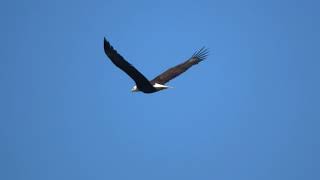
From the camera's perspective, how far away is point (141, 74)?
75.1ft

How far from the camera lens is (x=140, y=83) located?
78.9 feet

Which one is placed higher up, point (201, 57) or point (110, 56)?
point (201, 57)

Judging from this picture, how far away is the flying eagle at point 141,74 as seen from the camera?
22.1 meters

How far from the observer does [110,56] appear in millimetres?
22312

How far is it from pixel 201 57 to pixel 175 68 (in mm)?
1393

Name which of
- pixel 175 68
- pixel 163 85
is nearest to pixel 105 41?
pixel 163 85

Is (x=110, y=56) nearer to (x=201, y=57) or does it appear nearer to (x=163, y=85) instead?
(x=163, y=85)

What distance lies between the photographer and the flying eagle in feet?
72.6

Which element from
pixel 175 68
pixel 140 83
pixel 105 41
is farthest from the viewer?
pixel 175 68

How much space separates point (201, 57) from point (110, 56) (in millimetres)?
6873

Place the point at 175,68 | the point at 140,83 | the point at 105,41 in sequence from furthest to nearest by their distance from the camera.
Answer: the point at 175,68 < the point at 140,83 < the point at 105,41

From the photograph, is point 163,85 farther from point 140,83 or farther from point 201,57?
point 201,57

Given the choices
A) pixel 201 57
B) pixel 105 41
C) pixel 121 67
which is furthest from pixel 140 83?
pixel 201 57

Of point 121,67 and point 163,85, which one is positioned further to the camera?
point 163,85
